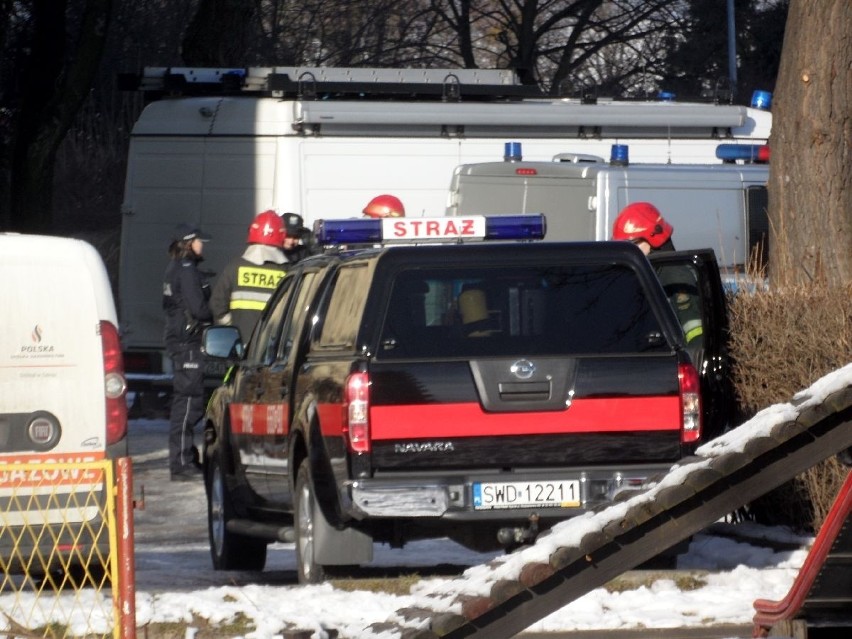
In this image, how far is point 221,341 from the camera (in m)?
9.34

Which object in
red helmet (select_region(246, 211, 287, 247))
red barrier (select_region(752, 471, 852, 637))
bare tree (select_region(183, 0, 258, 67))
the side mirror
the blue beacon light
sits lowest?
red barrier (select_region(752, 471, 852, 637))

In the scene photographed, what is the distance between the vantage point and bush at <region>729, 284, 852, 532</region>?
27.9 ft

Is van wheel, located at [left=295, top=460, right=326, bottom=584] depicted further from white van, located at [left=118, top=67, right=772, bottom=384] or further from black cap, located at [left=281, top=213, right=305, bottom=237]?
white van, located at [left=118, top=67, right=772, bottom=384]

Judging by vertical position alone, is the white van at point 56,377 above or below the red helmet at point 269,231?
below

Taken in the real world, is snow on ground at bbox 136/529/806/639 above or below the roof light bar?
below

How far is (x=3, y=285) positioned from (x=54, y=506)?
0.98m

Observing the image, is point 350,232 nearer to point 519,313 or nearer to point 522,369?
point 519,313

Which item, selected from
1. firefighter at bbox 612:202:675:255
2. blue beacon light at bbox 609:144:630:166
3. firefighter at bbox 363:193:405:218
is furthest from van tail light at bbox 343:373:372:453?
blue beacon light at bbox 609:144:630:166

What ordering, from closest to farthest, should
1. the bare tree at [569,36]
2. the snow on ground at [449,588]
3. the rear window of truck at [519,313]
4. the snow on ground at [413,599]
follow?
the snow on ground at [449,588]
the snow on ground at [413,599]
the rear window of truck at [519,313]
the bare tree at [569,36]

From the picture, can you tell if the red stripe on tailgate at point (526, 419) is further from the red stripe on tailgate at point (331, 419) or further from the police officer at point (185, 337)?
the police officer at point (185, 337)

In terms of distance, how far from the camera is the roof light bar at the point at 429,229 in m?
8.48

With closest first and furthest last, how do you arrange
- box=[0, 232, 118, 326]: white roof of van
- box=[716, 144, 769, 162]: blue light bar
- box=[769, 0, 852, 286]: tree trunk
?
box=[0, 232, 118, 326]: white roof of van < box=[769, 0, 852, 286]: tree trunk < box=[716, 144, 769, 162]: blue light bar

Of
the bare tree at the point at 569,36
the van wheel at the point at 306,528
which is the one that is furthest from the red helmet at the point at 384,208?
the bare tree at the point at 569,36

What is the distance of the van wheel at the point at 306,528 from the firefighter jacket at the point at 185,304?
212 inches
